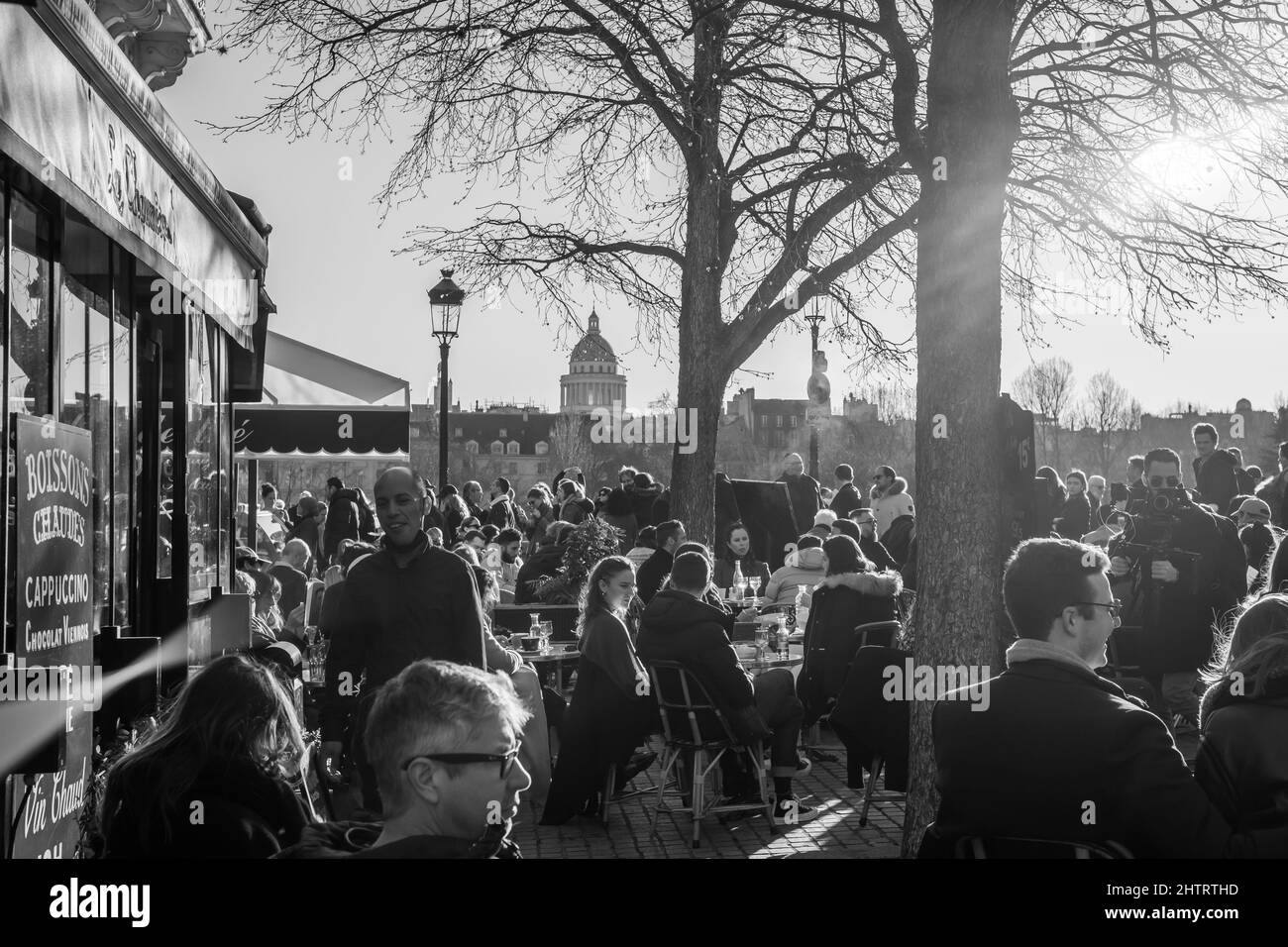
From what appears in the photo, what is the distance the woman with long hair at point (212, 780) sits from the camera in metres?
3.41

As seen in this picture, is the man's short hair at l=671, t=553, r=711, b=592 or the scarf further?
the man's short hair at l=671, t=553, r=711, b=592

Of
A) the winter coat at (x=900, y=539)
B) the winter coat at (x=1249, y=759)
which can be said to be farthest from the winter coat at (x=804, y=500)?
the winter coat at (x=1249, y=759)

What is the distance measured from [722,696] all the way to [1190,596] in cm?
331

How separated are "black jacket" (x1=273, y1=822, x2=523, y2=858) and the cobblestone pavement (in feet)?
15.3

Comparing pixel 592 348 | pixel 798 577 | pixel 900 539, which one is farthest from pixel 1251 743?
pixel 592 348

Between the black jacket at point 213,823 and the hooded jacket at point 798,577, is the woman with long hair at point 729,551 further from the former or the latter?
the black jacket at point 213,823


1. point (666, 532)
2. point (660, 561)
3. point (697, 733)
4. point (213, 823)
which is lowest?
point (697, 733)

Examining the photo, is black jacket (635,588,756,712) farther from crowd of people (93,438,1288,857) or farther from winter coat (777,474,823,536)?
winter coat (777,474,823,536)

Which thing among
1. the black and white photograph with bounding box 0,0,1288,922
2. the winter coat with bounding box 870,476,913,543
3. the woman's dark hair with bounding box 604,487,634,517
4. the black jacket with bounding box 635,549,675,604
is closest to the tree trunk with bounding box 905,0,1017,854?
the black and white photograph with bounding box 0,0,1288,922

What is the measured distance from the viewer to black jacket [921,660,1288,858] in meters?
3.34

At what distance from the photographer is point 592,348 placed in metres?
15.2

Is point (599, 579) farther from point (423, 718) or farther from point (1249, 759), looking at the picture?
point (423, 718)
